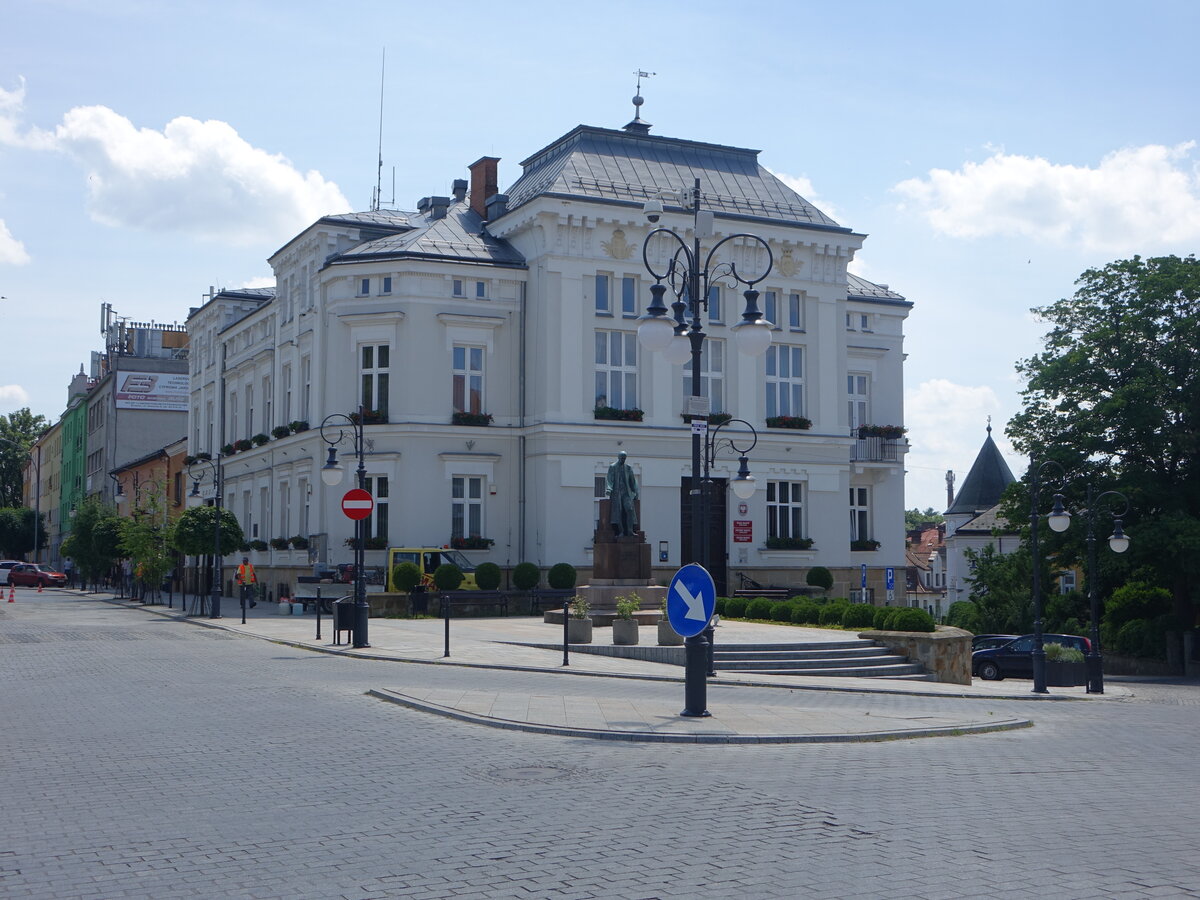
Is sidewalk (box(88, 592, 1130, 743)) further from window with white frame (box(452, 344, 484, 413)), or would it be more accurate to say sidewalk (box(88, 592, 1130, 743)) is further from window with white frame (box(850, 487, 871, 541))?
window with white frame (box(850, 487, 871, 541))

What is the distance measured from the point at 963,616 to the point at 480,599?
2036 cm

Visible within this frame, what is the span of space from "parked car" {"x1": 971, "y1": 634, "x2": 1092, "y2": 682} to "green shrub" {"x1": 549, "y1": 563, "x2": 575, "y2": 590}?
498 inches

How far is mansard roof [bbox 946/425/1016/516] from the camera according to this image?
77.4 m

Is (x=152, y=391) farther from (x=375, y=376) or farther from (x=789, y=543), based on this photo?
(x=789, y=543)

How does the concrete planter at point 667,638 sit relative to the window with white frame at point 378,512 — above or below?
below

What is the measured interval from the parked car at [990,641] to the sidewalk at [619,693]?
623 centimetres

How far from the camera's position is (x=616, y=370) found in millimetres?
42906

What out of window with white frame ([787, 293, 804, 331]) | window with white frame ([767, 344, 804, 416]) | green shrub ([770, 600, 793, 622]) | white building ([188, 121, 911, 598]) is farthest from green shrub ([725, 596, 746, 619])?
Result: window with white frame ([787, 293, 804, 331])

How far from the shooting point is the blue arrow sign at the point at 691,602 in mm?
13556

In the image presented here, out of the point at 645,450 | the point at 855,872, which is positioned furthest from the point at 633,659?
the point at 645,450

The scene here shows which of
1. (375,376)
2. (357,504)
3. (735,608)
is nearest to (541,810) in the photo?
(357,504)

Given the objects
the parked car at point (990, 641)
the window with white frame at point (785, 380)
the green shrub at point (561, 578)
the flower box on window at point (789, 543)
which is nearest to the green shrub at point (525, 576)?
the green shrub at point (561, 578)

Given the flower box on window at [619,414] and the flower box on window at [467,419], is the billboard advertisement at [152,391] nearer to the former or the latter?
the flower box on window at [467,419]

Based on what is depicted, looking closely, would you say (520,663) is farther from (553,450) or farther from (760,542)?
(760,542)
